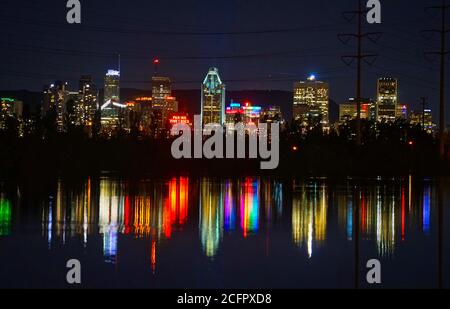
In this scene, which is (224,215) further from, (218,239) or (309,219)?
(218,239)

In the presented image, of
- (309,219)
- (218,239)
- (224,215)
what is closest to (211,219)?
(224,215)

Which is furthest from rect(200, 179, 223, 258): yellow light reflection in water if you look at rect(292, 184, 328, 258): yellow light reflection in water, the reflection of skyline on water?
rect(292, 184, 328, 258): yellow light reflection in water

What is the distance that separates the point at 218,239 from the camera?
785 inches

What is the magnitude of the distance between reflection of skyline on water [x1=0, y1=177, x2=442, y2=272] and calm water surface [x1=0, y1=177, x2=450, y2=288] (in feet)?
0.11

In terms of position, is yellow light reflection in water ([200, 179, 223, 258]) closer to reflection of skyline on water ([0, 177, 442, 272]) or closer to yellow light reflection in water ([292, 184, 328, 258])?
reflection of skyline on water ([0, 177, 442, 272])

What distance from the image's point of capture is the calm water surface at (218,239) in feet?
48.0

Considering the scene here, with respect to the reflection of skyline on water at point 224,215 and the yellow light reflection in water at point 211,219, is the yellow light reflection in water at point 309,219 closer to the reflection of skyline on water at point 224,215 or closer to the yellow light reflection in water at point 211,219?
the reflection of skyline on water at point 224,215

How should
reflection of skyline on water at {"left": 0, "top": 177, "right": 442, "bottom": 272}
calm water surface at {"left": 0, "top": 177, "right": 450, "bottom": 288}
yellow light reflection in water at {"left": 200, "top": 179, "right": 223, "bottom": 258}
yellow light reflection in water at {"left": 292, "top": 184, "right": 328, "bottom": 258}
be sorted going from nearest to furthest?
calm water surface at {"left": 0, "top": 177, "right": 450, "bottom": 288} → yellow light reflection in water at {"left": 200, "top": 179, "right": 223, "bottom": 258} → yellow light reflection in water at {"left": 292, "top": 184, "right": 328, "bottom": 258} → reflection of skyline on water at {"left": 0, "top": 177, "right": 442, "bottom": 272}

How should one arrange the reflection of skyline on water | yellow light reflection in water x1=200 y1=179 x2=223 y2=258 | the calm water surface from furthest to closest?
1. the reflection of skyline on water
2. yellow light reflection in water x1=200 y1=179 x2=223 y2=258
3. the calm water surface

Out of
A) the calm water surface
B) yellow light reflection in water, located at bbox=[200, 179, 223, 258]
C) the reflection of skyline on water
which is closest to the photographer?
the calm water surface

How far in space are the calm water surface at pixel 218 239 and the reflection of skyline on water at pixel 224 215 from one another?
1.3 inches

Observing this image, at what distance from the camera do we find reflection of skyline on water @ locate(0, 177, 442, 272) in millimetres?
19969

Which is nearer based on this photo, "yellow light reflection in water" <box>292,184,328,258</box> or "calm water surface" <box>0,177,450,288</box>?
"calm water surface" <box>0,177,450,288</box>

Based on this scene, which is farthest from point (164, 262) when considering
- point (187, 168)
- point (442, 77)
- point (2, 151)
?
point (187, 168)
